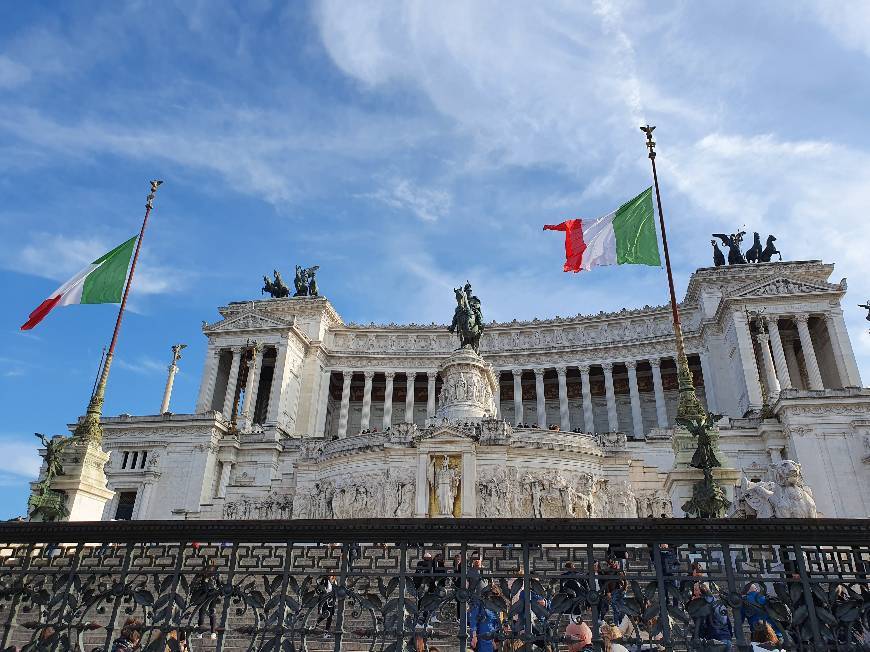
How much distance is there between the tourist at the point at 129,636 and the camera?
7.12m

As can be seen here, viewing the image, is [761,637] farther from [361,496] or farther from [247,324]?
[247,324]

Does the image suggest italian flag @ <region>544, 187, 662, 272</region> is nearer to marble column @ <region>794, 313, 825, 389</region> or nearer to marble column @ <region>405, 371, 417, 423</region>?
marble column @ <region>794, 313, 825, 389</region>

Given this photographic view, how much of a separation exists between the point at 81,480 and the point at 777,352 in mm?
54807

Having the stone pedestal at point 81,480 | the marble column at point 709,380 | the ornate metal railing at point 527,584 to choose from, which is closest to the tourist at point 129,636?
the ornate metal railing at point 527,584

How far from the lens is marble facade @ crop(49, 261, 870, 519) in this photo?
109 ft

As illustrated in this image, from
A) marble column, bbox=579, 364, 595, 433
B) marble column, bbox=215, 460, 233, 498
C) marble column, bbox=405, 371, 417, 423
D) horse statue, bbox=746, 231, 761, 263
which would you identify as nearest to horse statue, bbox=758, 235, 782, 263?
horse statue, bbox=746, 231, 761, 263

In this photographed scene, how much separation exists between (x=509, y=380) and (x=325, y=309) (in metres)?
21.5

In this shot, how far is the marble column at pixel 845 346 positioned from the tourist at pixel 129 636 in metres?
57.7

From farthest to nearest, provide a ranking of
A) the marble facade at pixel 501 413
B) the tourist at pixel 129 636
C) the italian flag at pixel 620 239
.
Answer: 1. the marble facade at pixel 501 413
2. the italian flag at pixel 620 239
3. the tourist at pixel 129 636

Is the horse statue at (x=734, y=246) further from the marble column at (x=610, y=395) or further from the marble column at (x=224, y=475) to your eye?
the marble column at (x=224, y=475)

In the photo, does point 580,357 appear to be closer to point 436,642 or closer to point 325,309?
point 325,309

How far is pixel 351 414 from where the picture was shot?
73938 millimetres

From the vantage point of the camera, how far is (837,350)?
180 feet

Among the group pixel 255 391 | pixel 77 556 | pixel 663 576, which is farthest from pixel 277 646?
pixel 255 391
